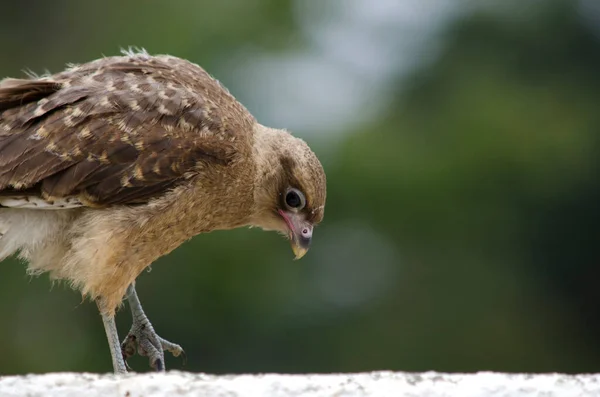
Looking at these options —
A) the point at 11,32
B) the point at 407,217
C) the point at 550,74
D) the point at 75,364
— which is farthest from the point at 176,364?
the point at 550,74

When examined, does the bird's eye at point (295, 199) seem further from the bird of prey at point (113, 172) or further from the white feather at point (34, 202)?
the white feather at point (34, 202)

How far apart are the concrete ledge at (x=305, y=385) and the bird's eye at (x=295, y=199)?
6.41 ft

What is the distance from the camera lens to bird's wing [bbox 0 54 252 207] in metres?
4.98

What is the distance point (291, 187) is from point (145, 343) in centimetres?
95

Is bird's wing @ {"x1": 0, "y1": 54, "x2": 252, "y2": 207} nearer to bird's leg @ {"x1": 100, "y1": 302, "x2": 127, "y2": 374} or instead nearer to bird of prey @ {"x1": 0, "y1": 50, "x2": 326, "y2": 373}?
bird of prey @ {"x1": 0, "y1": 50, "x2": 326, "y2": 373}

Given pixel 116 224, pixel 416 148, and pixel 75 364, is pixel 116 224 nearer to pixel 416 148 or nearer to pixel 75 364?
pixel 75 364

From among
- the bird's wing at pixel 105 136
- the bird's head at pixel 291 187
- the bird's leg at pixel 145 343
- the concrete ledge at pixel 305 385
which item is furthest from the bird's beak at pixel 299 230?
the concrete ledge at pixel 305 385

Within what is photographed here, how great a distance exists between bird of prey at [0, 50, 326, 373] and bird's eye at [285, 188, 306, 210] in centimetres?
5

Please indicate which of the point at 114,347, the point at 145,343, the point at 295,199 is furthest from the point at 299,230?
the point at 114,347

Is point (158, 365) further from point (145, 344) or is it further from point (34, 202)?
point (34, 202)

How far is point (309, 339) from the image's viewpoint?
9.56 meters

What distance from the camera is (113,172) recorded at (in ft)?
16.6

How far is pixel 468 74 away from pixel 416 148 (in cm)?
111

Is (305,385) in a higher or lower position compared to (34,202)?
lower
